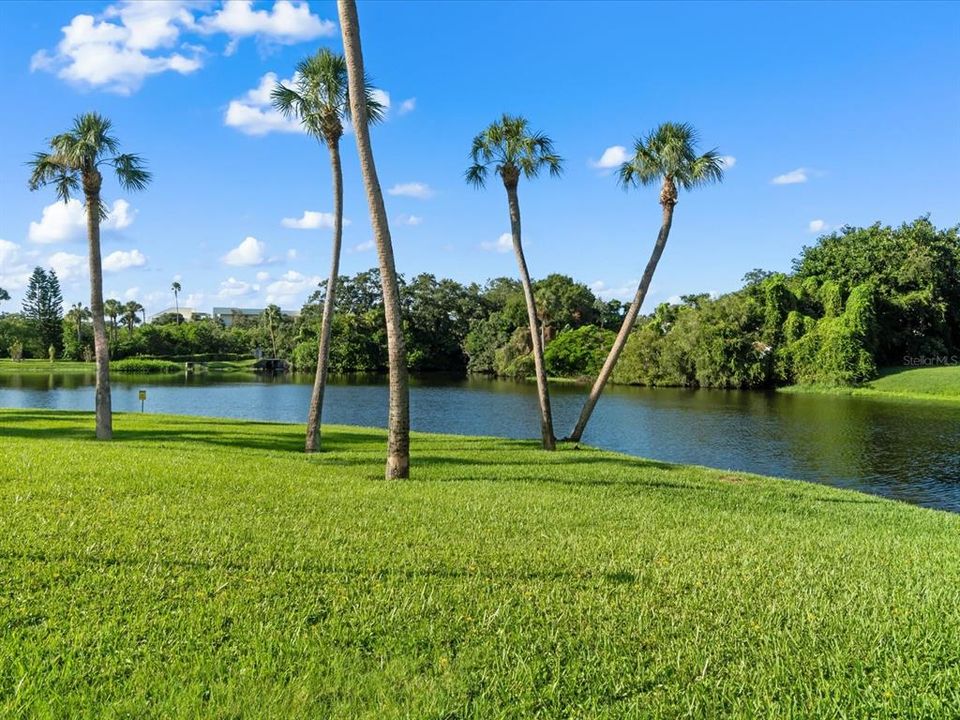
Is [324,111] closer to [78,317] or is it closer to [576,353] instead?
[576,353]

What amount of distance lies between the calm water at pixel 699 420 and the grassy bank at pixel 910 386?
14.8ft

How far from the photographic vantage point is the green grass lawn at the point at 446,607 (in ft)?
13.9

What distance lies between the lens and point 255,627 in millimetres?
5008

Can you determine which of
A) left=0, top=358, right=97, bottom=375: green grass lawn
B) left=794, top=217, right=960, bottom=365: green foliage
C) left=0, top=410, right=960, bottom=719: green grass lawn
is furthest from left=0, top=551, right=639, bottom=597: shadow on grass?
left=0, top=358, right=97, bottom=375: green grass lawn

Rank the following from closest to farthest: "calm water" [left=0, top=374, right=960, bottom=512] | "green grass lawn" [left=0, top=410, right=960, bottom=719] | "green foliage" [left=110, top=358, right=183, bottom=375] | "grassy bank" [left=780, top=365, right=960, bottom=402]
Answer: "green grass lawn" [left=0, top=410, right=960, bottom=719], "calm water" [left=0, top=374, right=960, bottom=512], "grassy bank" [left=780, top=365, right=960, bottom=402], "green foliage" [left=110, top=358, right=183, bottom=375]

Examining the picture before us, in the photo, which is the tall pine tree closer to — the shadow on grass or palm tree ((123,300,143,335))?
palm tree ((123,300,143,335))

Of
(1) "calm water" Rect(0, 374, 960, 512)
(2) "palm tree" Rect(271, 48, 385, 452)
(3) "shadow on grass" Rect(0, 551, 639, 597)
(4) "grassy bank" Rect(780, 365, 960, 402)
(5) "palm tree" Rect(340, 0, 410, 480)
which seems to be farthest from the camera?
(4) "grassy bank" Rect(780, 365, 960, 402)

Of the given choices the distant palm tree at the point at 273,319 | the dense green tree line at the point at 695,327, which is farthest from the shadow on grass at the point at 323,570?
the distant palm tree at the point at 273,319

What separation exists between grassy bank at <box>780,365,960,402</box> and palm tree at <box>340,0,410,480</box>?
170 ft

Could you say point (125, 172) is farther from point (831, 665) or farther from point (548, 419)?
point (831, 665)

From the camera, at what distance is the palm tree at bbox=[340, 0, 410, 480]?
41.3 ft

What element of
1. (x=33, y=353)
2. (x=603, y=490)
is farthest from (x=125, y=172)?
(x=33, y=353)

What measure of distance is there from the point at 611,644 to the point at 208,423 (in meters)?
22.9

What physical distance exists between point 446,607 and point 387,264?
8490 millimetres
